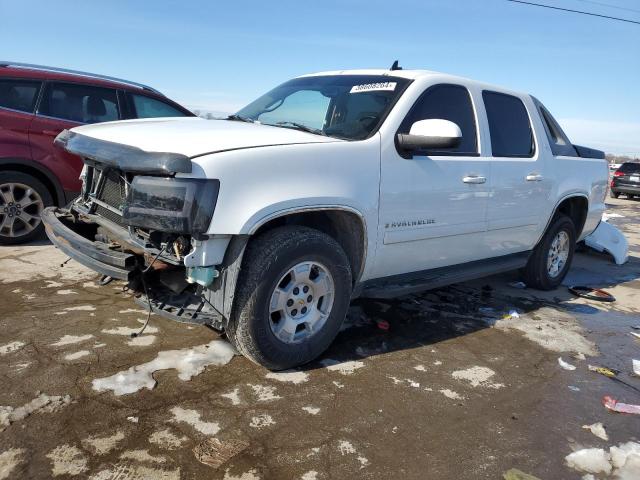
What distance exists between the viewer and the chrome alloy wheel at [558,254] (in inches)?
224

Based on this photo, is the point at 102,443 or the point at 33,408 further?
the point at 33,408

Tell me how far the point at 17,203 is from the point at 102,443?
385 cm

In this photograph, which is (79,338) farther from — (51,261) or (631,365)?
(631,365)

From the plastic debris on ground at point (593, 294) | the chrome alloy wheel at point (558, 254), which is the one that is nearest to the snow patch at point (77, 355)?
the chrome alloy wheel at point (558, 254)

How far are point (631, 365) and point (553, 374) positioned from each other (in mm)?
781

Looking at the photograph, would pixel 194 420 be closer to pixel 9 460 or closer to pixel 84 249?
pixel 9 460

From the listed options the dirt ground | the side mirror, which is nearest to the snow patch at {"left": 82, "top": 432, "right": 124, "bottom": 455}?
the dirt ground

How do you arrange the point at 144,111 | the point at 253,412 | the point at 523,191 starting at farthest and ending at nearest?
the point at 144,111 < the point at 523,191 < the point at 253,412

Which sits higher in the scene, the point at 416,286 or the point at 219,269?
the point at 219,269

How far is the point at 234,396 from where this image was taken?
9.61 feet

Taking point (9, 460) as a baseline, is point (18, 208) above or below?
above

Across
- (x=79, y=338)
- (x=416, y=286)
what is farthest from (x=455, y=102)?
(x=79, y=338)

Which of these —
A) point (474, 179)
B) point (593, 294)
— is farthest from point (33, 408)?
point (593, 294)

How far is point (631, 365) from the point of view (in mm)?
3959
